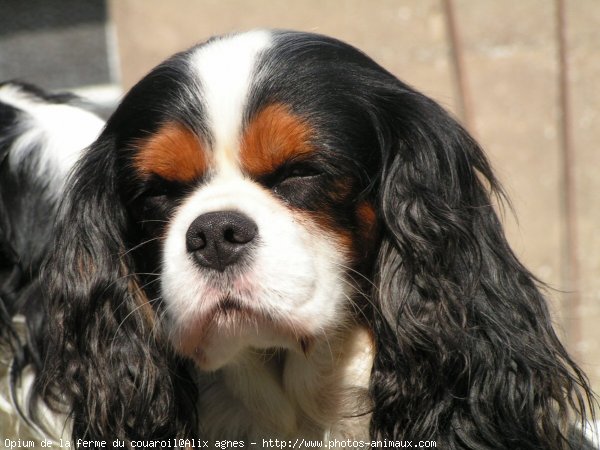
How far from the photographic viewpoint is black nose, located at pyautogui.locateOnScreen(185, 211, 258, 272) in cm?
251

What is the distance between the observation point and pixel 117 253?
2.93m

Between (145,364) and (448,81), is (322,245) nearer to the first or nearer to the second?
(145,364)

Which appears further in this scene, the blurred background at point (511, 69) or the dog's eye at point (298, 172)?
the blurred background at point (511, 69)

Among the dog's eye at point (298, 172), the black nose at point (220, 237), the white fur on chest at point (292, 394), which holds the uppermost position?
the dog's eye at point (298, 172)

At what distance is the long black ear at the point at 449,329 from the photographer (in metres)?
2.76

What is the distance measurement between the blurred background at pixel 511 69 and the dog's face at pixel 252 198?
2721 mm

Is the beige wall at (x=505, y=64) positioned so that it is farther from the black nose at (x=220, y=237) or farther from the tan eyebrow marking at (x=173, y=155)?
the black nose at (x=220, y=237)

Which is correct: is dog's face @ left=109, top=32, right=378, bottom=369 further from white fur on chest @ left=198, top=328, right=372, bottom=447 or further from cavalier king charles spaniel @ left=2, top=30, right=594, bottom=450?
white fur on chest @ left=198, top=328, right=372, bottom=447

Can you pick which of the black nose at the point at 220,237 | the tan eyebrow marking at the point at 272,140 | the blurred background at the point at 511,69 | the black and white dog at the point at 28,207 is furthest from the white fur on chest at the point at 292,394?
the blurred background at the point at 511,69

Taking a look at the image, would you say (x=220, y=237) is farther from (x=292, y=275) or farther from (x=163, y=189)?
(x=163, y=189)

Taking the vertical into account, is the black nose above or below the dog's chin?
above

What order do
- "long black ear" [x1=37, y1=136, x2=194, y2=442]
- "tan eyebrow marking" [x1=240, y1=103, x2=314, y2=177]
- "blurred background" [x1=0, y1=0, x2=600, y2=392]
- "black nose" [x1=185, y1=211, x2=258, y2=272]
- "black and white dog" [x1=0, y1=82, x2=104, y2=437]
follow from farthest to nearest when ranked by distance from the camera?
"blurred background" [x1=0, y1=0, x2=600, y2=392] < "black and white dog" [x1=0, y1=82, x2=104, y2=437] < "long black ear" [x1=37, y1=136, x2=194, y2=442] < "tan eyebrow marking" [x1=240, y1=103, x2=314, y2=177] < "black nose" [x1=185, y1=211, x2=258, y2=272]

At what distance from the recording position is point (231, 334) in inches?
103

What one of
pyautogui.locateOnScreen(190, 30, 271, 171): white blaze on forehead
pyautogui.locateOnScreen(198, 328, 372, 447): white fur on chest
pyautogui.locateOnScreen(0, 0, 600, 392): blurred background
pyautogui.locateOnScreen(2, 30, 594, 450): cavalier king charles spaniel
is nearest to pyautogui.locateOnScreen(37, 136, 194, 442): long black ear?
pyautogui.locateOnScreen(2, 30, 594, 450): cavalier king charles spaniel
